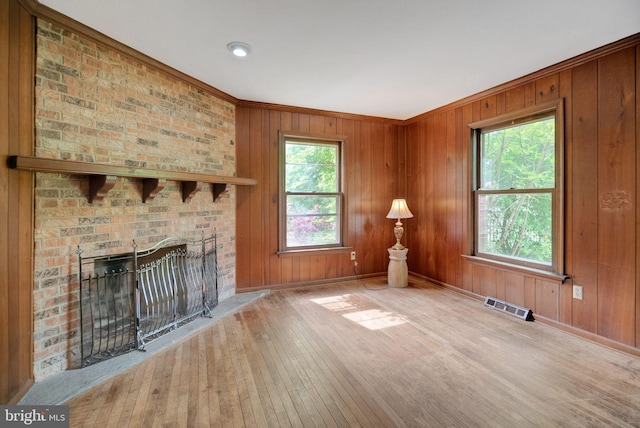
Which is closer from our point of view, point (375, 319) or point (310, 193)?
point (375, 319)

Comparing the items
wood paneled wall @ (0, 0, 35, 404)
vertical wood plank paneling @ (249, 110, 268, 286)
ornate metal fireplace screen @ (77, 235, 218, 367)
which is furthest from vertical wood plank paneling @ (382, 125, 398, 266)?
wood paneled wall @ (0, 0, 35, 404)

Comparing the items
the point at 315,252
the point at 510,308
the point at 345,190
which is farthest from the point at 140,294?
the point at 510,308

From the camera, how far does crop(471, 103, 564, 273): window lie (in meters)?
2.79

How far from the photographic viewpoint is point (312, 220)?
417cm

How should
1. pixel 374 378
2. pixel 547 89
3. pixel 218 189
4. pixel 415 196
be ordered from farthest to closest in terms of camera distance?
pixel 415 196
pixel 218 189
pixel 547 89
pixel 374 378

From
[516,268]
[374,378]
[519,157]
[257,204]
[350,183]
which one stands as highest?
[519,157]

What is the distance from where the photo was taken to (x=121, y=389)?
1.86m

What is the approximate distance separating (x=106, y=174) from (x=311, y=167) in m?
2.56

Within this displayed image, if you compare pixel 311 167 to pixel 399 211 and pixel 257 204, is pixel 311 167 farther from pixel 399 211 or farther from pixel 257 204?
pixel 399 211

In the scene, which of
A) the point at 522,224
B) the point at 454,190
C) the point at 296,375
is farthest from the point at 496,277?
the point at 296,375

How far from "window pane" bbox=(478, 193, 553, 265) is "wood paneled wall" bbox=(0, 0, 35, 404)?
4.23 meters

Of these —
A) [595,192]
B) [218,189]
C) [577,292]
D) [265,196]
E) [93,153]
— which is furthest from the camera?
[265,196]

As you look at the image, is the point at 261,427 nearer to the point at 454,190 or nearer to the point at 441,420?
the point at 441,420

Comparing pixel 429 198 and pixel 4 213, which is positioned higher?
pixel 429 198
